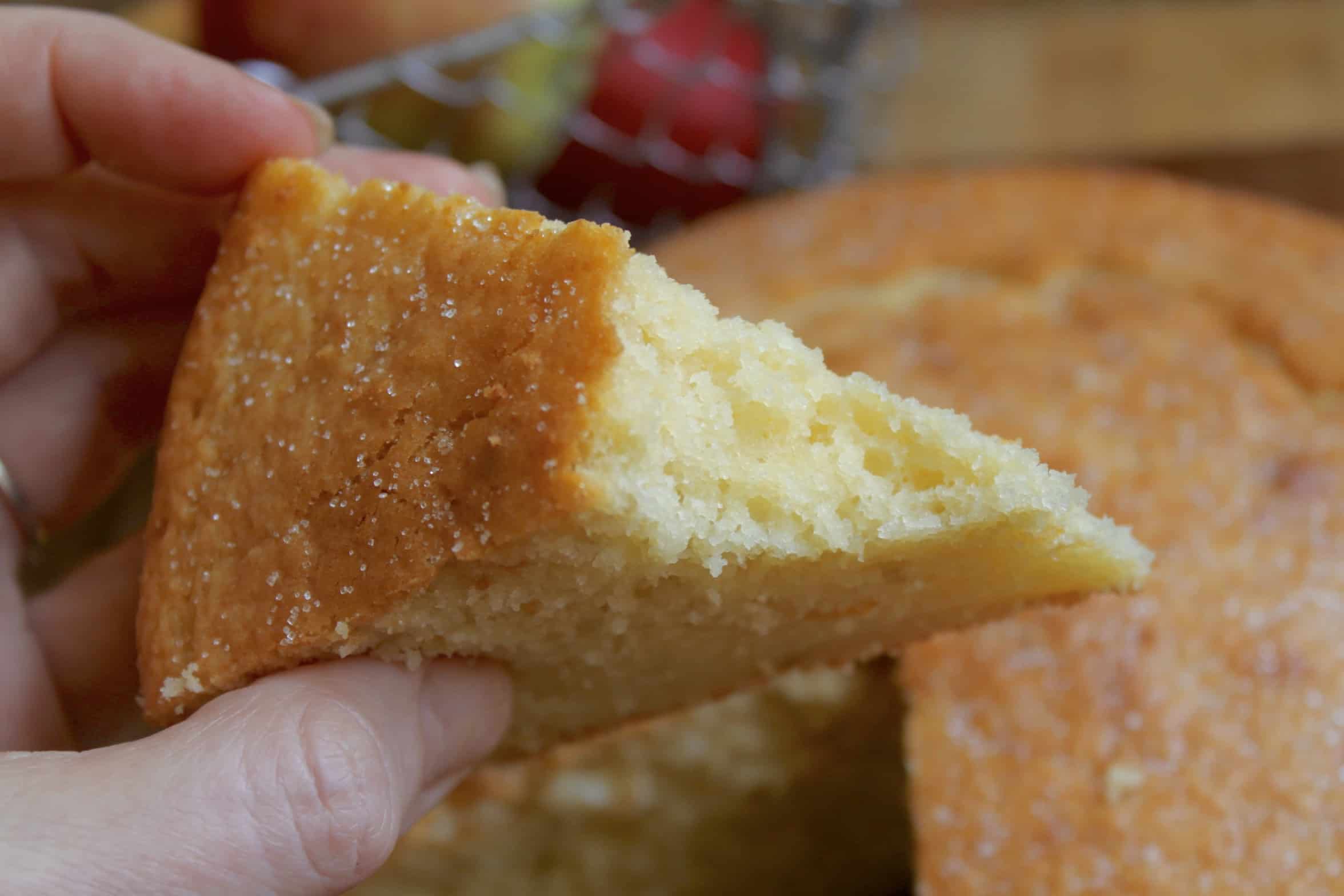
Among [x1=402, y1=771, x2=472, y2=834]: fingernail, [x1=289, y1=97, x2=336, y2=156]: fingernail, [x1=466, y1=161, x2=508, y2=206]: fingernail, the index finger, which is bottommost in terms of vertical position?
[x1=402, y1=771, x2=472, y2=834]: fingernail

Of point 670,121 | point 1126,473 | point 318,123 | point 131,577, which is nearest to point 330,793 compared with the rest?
point 131,577

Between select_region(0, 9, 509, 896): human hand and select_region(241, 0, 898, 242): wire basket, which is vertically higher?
select_region(241, 0, 898, 242): wire basket

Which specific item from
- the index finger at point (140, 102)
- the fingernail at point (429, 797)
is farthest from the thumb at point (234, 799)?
the index finger at point (140, 102)

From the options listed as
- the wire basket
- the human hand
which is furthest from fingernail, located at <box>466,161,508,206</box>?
the wire basket

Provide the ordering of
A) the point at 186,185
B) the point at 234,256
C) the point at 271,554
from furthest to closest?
the point at 186,185, the point at 234,256, the point at 271,554

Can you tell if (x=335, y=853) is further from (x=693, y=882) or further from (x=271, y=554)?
(x=693, y=882)

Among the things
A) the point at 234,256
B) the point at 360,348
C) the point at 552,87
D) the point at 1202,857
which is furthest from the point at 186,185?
the point at 1202,857

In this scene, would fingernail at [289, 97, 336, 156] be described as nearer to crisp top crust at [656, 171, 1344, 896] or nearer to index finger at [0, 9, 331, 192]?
index finger at [0, 9, 331, 192]
